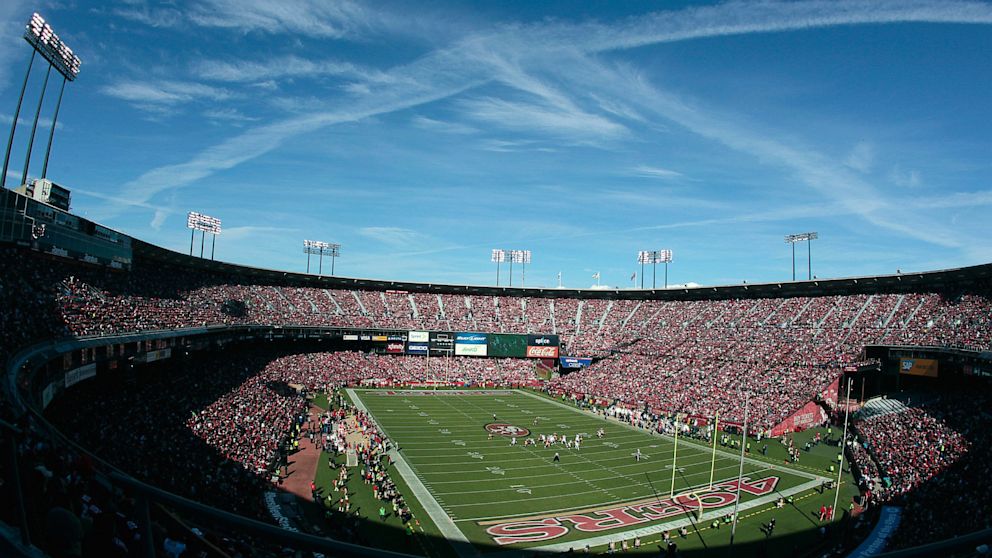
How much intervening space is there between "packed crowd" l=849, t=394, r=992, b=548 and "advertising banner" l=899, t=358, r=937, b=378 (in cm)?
263

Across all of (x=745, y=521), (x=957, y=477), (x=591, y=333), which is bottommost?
(x=745, y=521)

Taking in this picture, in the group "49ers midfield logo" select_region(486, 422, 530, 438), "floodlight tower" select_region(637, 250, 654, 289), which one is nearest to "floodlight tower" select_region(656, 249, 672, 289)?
"floodlight tower" select_region(637, 250, 654, 289)

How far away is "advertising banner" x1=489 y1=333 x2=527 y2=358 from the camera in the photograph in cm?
7419

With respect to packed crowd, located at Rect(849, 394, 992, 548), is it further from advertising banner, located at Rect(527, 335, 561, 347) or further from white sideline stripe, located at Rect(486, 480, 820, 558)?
advertising banner, located at Rect(527, 335, 561, 347)

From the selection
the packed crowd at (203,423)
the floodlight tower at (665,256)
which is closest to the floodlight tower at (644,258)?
the floodlight tower at (665,256)

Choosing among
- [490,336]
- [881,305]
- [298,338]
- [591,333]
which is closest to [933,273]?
[881,305]

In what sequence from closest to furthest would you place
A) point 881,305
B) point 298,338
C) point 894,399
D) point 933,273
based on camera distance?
point 894,399 < point 933,273 < point 881,305 < point 298,338

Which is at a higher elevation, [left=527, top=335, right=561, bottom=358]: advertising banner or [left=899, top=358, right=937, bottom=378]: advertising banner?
[left=899, top=358, right=937, bottom=378]: advertising banner

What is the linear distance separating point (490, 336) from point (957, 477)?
52815 millimetres

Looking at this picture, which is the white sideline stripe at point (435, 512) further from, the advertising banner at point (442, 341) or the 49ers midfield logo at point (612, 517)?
the advertising banner at point (442, 341)

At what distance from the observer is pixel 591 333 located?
254 ft

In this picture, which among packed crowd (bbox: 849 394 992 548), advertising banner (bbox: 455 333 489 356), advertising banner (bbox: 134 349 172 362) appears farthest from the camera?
advertising banner (bbox: 455 333 489 356)

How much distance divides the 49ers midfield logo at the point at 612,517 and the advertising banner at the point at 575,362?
131ft

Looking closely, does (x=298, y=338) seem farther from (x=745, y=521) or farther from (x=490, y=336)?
(x=745, y=521)
